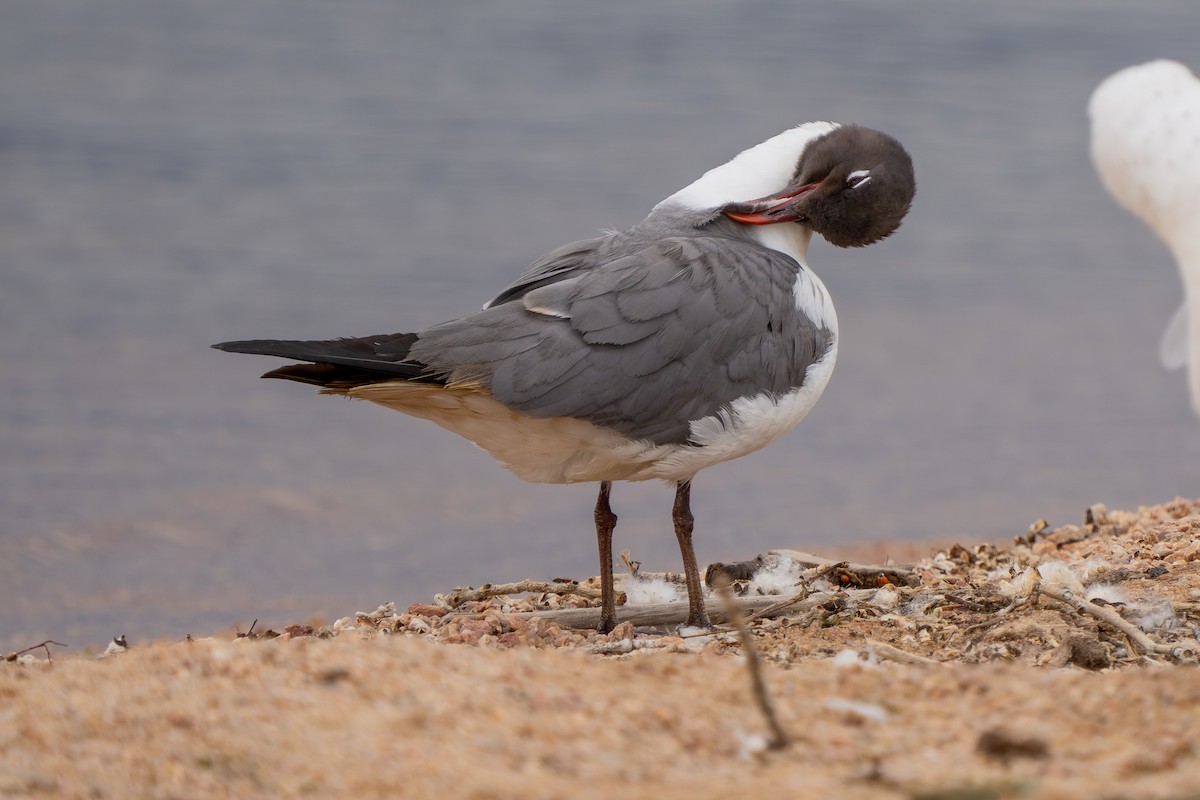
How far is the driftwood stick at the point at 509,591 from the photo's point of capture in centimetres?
546

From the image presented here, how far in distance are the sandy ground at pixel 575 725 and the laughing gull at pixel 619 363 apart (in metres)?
0.90

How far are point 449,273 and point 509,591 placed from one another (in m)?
6.24

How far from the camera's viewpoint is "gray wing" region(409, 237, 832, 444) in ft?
15.2

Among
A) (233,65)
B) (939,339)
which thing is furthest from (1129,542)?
(233,65)

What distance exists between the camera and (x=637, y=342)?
475 cm

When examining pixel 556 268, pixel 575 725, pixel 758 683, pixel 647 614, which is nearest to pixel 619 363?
pixel 556 268

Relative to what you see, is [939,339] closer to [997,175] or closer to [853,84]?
[997,175]

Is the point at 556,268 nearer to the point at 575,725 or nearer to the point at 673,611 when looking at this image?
the point at 673,611

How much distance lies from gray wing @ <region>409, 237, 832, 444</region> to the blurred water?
317cm

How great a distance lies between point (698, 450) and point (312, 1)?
51.7ft

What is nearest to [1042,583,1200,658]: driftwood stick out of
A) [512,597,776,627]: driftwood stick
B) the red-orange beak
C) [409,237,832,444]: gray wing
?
[512,597,776,627]: driftwood stick

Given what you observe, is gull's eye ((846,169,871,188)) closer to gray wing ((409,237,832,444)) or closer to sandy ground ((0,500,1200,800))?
gray wing ((409,237,832,444))

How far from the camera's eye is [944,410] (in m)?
10.3

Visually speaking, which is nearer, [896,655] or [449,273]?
[896,655]
